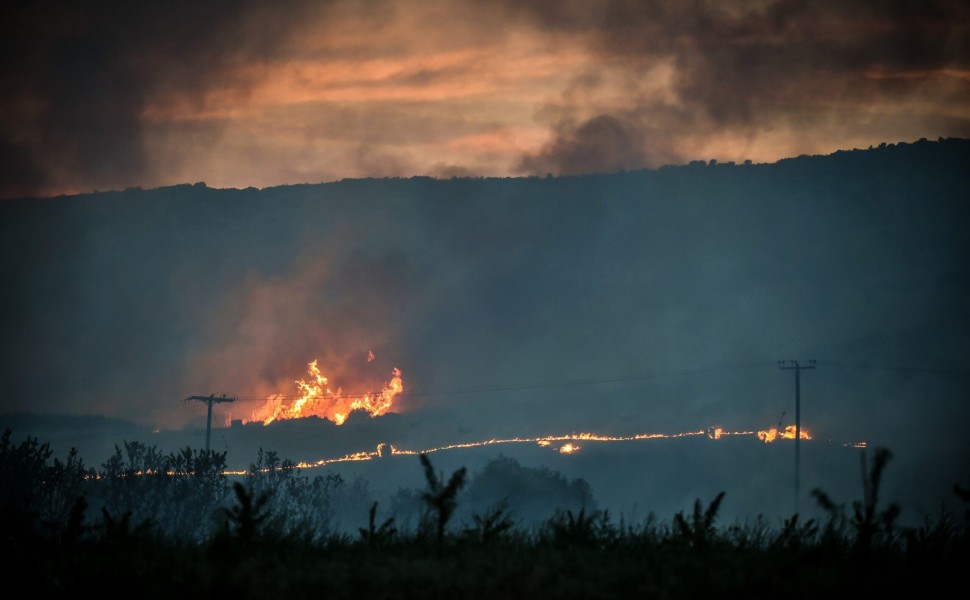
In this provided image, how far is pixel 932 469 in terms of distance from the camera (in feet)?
570

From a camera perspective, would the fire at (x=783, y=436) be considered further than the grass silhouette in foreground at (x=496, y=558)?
Yes

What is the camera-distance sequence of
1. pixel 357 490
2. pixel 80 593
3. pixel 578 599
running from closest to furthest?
pixel 578 599 → pixel 80 593 → pixel 357 490

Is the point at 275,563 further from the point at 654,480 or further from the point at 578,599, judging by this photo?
the point at 654,480

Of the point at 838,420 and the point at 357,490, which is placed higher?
the point at 838,420

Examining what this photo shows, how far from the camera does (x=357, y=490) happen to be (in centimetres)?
13238

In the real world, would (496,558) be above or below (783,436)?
below

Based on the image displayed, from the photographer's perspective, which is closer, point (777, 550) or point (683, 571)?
point (683, 571)

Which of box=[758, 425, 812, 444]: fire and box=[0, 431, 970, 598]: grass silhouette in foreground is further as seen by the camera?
box=[758, 425, 812, 444]: fire

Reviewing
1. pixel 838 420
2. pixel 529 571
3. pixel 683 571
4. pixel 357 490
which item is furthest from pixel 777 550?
pixel 838 420

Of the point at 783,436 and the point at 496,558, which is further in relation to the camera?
the point at 783,436

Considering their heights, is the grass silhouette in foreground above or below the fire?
below

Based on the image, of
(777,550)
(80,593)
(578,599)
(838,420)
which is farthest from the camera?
(838,420)

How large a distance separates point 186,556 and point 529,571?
4.82 m

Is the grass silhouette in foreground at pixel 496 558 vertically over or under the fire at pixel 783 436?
under
